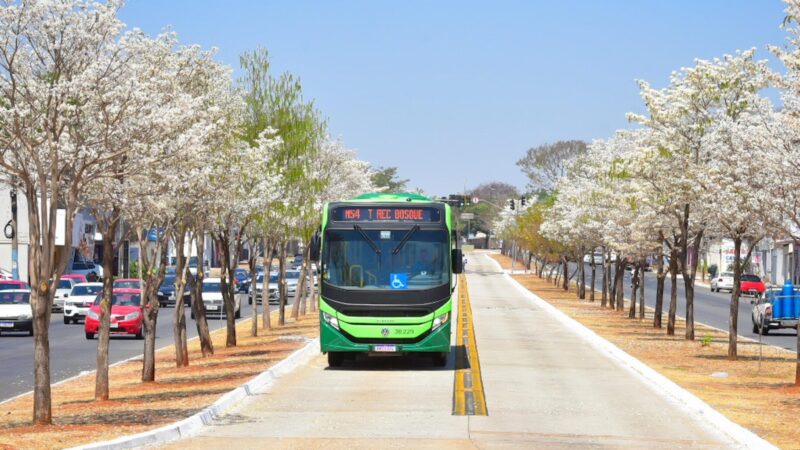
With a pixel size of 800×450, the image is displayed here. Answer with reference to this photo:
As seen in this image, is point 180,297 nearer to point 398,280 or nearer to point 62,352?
point 398,280

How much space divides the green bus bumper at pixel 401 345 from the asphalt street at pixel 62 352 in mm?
5886

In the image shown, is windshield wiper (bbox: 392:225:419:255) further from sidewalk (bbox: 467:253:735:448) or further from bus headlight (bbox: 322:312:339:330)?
sidewalk (bbox: 467:253:735:448)

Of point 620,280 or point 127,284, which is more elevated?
point 620,280

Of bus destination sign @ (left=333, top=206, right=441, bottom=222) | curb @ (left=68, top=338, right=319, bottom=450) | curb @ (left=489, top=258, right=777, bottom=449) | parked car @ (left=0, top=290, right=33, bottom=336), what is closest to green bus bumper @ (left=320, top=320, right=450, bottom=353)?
curb @ (left=68, top=338, right=319, bottom=450)

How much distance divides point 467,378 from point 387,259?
10.0 ft

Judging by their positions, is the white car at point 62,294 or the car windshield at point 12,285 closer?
the car windshield at point 12,285

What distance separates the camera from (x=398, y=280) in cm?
2630

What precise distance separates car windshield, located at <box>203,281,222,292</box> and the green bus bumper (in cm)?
3238

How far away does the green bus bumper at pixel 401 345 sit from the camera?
26.3 meters

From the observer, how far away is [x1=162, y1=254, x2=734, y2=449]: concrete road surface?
51.9 ft

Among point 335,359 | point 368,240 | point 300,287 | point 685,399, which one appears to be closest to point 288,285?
point 300,287

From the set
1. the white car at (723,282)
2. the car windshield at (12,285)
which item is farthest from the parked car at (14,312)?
the white car at (723,282)

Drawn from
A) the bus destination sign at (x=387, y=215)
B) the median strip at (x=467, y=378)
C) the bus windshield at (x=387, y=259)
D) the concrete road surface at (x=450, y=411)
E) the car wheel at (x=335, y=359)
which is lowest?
the concrete road surface at (x=450, y=411)

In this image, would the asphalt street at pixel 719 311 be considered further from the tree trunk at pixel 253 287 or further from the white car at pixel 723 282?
the tree trunk at pixel 253 287
